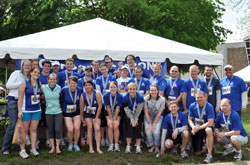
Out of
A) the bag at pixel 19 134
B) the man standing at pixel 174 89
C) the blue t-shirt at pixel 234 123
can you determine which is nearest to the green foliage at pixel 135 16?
the man standing at pixel 174 89

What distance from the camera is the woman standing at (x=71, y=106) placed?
5086mm

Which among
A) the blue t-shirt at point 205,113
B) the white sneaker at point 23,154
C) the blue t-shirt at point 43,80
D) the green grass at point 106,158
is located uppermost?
the blue t-shirt at point 43,80

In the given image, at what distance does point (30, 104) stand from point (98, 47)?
2654 millimetres

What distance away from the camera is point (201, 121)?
4.89 metres

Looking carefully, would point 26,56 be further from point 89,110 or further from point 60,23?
point 60,23

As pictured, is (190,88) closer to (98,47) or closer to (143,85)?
(143,85)

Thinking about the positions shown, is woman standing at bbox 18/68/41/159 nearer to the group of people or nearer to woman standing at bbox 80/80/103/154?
the group of people

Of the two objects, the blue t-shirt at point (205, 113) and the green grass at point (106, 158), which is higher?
the blue t-shirt at point (205, 113)

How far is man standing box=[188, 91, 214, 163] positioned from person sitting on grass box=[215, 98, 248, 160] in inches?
8.8

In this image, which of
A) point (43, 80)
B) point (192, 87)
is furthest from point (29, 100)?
point (192, 87)

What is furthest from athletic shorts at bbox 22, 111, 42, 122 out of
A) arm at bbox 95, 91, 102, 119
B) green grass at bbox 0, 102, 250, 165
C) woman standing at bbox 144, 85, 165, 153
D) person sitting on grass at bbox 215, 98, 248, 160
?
person sitting on grass at bbox 215, 98, 248, 160

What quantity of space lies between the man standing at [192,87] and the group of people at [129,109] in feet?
0.06

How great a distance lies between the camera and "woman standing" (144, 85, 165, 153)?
5180 mm

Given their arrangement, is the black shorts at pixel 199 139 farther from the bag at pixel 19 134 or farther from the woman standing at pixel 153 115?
the bag at pixel 19 134
